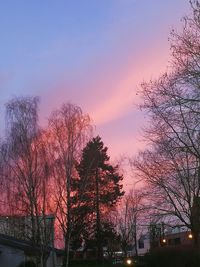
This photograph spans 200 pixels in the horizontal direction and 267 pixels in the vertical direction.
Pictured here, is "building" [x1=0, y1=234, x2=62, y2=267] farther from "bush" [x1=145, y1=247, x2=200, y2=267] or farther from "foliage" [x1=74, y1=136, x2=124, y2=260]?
"foliage" [x1=74, y1=136, x2=124, y2=260]

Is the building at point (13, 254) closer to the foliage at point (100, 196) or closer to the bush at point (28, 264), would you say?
the bush at point (28, 264)

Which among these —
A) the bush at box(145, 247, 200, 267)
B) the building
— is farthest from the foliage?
the bush at box(145, 247, 200, 267)

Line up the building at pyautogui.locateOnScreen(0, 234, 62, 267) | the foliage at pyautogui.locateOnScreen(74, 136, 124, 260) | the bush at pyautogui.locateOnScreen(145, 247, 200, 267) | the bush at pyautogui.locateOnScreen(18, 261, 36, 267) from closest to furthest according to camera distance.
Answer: the bush at pyautogui.locateOnScreen(145, 247, 200, 267) → the bush at pyautogui.locateOnScreen(18, 261, 36, 267) → the building at pyautogui.locateOnScreen(0, 234, 62, 267) → the foliage at pyautogui.locateOnScreen(74, 136, 124, 260)

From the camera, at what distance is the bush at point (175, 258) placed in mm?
33934

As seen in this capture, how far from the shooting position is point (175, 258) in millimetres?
37938

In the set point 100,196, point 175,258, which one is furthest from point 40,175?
point 100,196

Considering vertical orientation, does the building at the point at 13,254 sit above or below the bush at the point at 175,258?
above

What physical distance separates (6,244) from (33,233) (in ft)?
40.3

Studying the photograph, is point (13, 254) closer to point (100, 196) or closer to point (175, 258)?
point (175, 258)

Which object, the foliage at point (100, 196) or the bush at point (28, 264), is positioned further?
the foliage at point (100, 196)

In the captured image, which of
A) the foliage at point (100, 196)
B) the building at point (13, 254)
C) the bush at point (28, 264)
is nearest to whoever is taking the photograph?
the bush at point (28, 264)

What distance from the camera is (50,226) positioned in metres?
38.3

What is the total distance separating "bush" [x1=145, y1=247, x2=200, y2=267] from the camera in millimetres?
33934

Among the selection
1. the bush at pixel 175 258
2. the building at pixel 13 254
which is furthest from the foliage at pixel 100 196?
Answer: the bush at pixel 175 258
